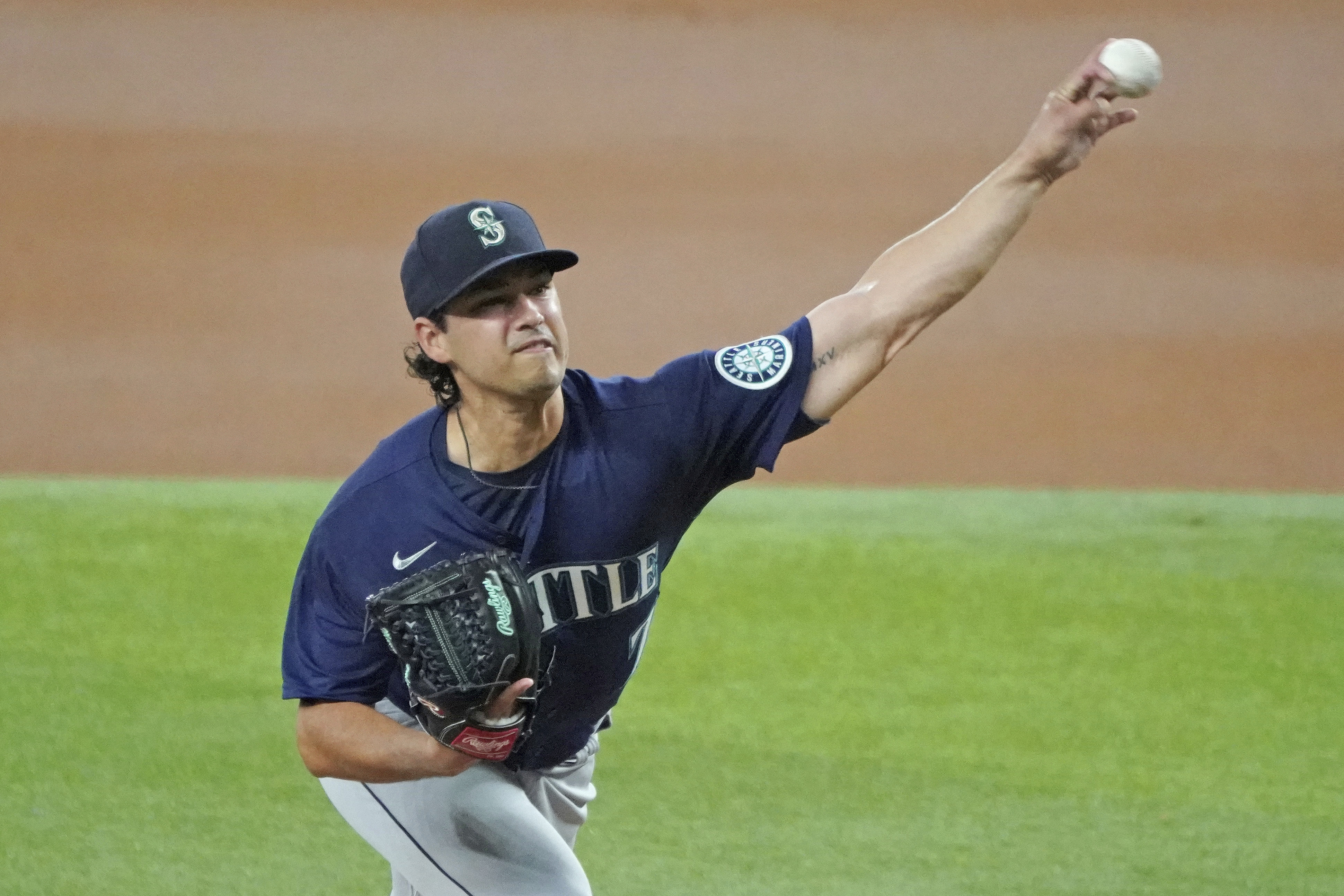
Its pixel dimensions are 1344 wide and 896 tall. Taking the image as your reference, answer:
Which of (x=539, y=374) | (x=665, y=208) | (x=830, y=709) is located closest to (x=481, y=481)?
(x=539, y=374)

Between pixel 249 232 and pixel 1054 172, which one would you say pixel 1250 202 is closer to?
pixel 249 232

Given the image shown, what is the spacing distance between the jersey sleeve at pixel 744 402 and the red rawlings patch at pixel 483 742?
56cm

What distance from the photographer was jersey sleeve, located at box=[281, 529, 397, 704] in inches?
98.3

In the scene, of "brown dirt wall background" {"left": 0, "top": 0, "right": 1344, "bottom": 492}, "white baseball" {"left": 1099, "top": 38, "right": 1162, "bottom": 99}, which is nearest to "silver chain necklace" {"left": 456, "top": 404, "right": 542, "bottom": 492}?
"white baseball" {"left": 1099, "top": 38, "right": 1162, "bottom": 99}

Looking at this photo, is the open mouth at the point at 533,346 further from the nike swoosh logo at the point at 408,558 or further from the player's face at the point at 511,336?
the nike swoosh logo at the point at 408,558

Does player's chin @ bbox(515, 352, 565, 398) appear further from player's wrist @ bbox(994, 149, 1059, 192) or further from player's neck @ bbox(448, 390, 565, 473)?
player's wrist @ bbox(994, 149, 1059, 192)

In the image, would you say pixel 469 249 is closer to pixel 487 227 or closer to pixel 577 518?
pixel 487 227

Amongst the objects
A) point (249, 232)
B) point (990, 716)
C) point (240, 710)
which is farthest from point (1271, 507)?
point (249, 232)

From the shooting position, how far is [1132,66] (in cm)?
229

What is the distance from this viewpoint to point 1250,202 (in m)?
10.4

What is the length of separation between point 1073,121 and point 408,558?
127 cm

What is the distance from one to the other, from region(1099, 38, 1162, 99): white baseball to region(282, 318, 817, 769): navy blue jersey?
650 mm

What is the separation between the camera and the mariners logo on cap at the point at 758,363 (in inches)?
102

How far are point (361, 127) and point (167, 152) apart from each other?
1387 mm
